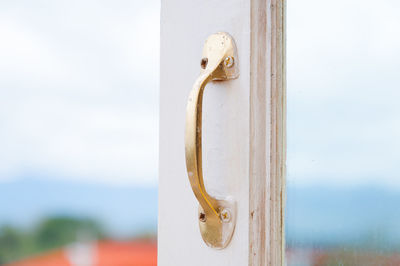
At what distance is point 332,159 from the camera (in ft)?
1.37

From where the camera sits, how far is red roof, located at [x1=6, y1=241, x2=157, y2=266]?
822mm

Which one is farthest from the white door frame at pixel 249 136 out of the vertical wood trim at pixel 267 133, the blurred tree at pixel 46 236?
the blurred tree at pixel 46 236

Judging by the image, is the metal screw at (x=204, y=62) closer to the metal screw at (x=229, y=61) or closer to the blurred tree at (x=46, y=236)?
the metal screw at (x=229, y=61)

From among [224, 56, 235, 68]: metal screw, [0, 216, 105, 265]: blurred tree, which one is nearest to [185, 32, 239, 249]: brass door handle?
[224, 56, 235, 68]: metal screw

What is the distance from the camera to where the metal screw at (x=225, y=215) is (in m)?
0.44

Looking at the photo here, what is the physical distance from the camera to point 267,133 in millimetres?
435

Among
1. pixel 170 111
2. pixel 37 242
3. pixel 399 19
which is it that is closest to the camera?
pixel 399 19

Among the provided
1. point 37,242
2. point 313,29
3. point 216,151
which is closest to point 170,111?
point 216,151

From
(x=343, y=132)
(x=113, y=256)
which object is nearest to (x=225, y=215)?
(x=343, y=132)

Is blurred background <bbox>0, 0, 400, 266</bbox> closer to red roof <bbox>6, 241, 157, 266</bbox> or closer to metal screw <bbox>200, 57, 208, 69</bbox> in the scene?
red roof <bbox>6, 241, 157, 266</bbox>

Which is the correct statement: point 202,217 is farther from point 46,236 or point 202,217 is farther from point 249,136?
point 46,236

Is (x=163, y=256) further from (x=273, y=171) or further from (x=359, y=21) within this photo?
(x=359, y=21)

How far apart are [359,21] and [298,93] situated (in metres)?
0.09

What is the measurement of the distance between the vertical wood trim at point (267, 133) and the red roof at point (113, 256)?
44 cm
